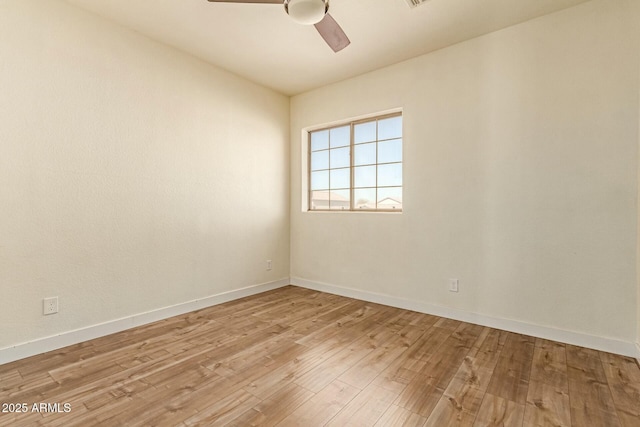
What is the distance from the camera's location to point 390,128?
3.50m

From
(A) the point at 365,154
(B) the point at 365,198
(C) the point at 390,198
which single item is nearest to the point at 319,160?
(A) the point at 365,154

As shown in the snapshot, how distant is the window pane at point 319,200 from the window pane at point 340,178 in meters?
0.17

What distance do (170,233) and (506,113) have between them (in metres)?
3.26

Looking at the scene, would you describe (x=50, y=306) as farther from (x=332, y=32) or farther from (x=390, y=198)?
(x=390, y=198)

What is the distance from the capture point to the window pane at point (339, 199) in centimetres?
389

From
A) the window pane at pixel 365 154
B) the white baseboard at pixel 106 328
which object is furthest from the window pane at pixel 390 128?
the white baseboard at pixel 106 328

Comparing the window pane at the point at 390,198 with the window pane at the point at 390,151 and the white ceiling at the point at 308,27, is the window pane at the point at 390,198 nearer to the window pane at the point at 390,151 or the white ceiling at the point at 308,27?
the window pane at the point at 390,151

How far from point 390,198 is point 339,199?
2.40 ft

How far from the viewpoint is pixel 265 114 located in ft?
12.9

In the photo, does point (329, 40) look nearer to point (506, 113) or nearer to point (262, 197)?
point (506, 113)

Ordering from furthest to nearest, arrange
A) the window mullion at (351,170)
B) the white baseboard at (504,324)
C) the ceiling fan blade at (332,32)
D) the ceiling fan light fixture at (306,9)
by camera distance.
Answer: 1. the window mullion at (351,170)
2. the white baseboard at (504,324)
3. the ceiling fan blade at (332,32)
4. the ceiling fan light fixture at (306,9)

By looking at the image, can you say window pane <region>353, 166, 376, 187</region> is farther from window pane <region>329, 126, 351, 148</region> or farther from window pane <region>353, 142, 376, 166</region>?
window pane <region>329, 126, 351, 148</region>

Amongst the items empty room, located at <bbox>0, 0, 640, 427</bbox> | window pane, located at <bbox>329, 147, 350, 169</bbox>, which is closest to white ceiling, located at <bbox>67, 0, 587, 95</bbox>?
empty room, located at <bbox>0, 0, 640, 427</bbox>

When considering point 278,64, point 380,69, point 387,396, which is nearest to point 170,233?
point 278,64
